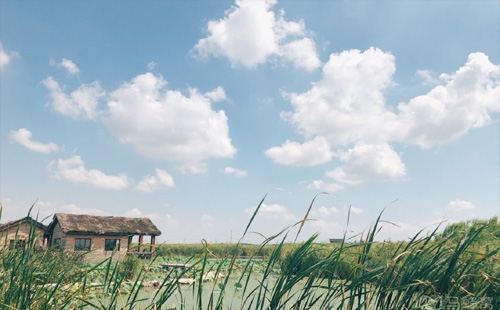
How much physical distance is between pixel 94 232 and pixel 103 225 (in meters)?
1.22

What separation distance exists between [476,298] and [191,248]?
37425mm

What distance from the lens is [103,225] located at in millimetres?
25453

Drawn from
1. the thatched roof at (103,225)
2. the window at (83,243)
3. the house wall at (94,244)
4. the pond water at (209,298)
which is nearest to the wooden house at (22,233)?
the pond water at (209,298)

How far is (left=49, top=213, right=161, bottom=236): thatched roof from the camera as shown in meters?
23.8

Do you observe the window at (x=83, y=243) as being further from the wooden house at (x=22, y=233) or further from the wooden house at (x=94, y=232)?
the wooden house at (x=22, y=233)

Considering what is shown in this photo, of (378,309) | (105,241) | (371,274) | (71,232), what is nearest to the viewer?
(371,274)

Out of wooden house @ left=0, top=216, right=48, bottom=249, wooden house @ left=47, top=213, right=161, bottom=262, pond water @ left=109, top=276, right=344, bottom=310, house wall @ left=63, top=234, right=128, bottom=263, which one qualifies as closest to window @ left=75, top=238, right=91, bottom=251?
wooden house @ left=47, top=213, right=161, bottom=262

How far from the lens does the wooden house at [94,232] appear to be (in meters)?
23.7

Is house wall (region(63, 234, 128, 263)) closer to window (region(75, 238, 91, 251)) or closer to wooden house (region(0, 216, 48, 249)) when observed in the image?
window (region(75, 238, 91, 251))

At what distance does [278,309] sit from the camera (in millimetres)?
2762

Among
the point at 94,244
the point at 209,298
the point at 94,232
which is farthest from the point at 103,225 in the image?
the point at 209,298

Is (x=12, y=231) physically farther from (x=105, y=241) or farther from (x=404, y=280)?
(x=404, y=280)

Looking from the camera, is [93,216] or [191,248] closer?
[93,216]

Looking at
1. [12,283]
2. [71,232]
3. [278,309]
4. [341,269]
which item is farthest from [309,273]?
[71,232]
